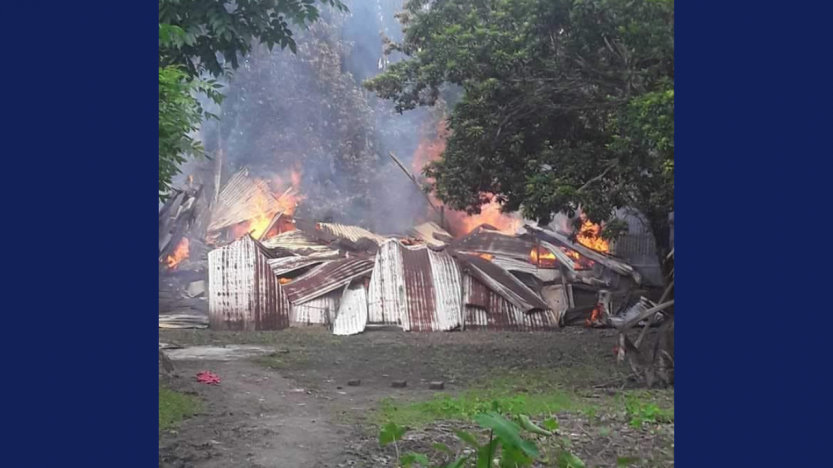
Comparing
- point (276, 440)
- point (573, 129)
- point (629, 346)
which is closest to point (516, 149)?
point (573, 129)

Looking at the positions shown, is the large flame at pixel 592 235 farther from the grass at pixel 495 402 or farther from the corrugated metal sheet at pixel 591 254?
the grass at pixel 495 402

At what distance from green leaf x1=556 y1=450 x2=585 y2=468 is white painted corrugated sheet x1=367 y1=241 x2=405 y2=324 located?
104cm

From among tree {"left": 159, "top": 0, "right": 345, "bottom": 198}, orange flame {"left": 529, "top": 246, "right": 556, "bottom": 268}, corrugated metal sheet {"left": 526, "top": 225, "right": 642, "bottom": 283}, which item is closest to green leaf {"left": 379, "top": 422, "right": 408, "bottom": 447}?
orange flame {"left": 529, "top": 246, "right": 556, "bottom": 268}

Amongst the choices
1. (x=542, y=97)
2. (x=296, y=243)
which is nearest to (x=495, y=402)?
(x=296, y=243)

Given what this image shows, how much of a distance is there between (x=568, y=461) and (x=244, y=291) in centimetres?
181

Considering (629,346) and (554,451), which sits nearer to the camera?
(554,451)

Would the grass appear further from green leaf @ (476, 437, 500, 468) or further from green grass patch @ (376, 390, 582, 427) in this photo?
green leaf @ (476, 437, 500, 468)

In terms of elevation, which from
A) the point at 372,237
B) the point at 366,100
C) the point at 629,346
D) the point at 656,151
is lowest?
the point at 629,346

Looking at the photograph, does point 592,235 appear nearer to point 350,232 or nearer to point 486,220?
point 486,220

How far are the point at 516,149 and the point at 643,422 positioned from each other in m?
1.47

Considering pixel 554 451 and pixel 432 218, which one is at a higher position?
pixel 432 218

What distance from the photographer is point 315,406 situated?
13.4 ft

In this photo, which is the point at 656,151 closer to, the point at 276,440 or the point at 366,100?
the point at 366,100

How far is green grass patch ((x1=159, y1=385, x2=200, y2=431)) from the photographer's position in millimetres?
4051
